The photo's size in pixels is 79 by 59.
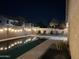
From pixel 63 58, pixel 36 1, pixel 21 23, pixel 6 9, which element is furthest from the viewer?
pixel 36 1

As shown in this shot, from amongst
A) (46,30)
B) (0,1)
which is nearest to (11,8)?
(0,1)

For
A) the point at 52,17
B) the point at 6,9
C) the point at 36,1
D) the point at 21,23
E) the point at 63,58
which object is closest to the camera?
the point at 63,58

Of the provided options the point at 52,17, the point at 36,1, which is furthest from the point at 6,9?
the point at 52,17

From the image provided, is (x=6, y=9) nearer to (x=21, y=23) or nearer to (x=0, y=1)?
(x=0, y=1)

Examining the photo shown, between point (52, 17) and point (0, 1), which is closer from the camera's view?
point (0, 1)

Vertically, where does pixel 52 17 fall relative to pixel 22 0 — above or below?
below

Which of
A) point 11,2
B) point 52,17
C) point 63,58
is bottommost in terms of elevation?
point 63,58

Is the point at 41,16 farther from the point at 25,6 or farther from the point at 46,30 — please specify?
the point at 46,30

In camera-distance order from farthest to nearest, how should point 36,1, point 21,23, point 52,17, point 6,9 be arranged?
point 52,17, point 36,1, point 6,9, point 21,23

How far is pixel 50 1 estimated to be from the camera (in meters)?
51.7

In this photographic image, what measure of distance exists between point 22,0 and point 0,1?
29.2 feet

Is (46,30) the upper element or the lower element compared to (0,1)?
lower

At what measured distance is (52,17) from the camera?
62062 millimetres

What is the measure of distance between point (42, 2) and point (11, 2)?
31.0 feet
